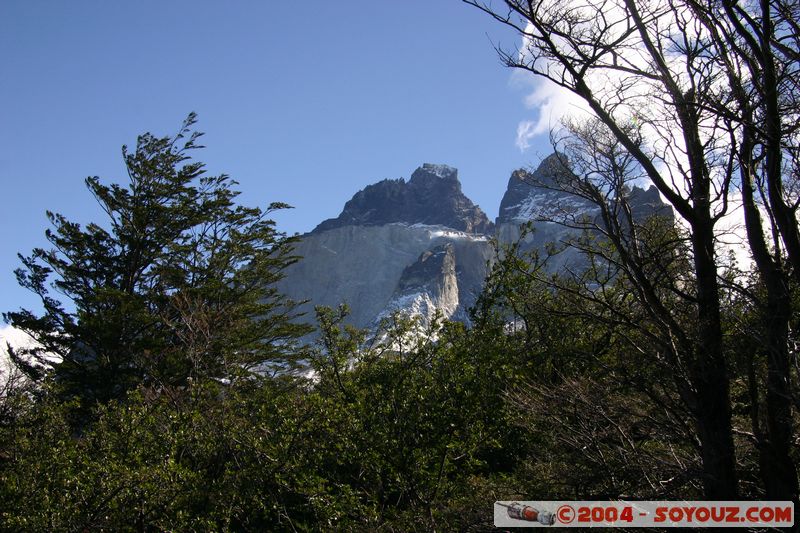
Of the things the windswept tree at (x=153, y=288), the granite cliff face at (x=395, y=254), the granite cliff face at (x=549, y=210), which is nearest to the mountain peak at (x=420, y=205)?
the granite cliff face at (x=395, y=254)

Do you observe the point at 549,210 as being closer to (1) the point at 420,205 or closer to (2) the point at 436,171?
(1) the point at 420,205

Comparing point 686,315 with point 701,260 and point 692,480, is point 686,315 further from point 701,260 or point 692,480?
point 692,480

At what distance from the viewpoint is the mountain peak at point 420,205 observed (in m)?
139

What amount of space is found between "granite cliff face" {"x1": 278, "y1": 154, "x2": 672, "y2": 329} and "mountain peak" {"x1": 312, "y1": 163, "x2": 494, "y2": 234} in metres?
0.23

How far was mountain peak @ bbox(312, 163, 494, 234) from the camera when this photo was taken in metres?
139

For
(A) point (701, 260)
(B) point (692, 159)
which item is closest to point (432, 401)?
(A) point (701, 260)

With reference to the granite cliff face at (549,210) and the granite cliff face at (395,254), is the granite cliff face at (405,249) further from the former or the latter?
the granite cliff face at (549,210)

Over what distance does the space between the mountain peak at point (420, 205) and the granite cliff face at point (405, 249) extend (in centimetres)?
23

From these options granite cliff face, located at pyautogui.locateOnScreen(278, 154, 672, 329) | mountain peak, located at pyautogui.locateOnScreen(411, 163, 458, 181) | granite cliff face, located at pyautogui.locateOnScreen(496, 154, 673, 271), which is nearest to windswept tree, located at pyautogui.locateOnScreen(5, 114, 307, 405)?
granite cliff face, located at pyautogui.locateOnScreen(496, 154, 673, 271)

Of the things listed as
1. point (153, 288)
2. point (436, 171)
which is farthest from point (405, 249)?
point (153, 288)

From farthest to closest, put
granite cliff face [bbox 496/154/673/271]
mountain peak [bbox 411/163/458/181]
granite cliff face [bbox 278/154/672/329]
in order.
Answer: mountain peak [bbox 411/163/458/181], granite cliff face [bbox 278/154/672/329], granite cliff face [bbox 496/154/673/271]

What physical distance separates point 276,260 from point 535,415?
16.2m

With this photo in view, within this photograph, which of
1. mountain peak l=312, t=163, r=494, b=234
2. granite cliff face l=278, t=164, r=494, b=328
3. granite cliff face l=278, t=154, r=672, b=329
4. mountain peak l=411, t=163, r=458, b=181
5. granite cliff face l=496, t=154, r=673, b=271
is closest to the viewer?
granite cliff face l=496, t=154, r=673, b=271

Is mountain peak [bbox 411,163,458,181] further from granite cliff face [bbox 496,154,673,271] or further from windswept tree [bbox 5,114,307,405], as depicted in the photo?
windswept tree [bbox 5,114,307,405]
